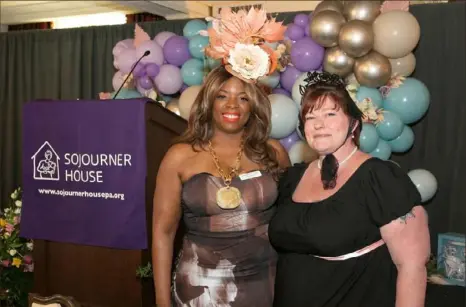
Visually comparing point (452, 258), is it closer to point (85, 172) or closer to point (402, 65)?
point (402, 65)

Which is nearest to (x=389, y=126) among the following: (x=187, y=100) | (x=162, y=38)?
(x=187, y=100)

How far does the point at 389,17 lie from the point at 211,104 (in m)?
1.97

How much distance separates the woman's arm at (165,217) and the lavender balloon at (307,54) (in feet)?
5.94

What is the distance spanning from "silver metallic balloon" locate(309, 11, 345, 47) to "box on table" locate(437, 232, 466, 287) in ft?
5.20

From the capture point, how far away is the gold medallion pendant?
2.13 metres

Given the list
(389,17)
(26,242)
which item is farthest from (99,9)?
(389,17)

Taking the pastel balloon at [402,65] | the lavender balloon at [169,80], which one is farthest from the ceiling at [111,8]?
the pastel balloon at [402,65]

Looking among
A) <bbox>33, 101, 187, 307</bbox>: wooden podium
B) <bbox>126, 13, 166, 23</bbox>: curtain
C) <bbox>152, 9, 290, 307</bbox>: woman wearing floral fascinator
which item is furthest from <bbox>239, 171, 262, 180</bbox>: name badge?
<bbox>126, 13, 166, 23</bbox>: curtain

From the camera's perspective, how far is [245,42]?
2.31 metres

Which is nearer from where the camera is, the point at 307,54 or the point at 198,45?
the point at 307,54

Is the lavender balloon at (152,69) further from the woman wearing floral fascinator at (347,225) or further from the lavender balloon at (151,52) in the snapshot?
the woman wearing floral fascinator at (347,225)

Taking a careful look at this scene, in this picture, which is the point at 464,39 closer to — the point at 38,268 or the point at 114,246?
Answer: the point at 114,246

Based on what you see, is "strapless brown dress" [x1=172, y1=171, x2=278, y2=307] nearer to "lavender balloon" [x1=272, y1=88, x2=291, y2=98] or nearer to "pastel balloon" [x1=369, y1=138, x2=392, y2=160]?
"pastel balloon" [x1=369, y1=138, x2=392, y2=160]

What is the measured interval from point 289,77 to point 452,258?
169 cm
